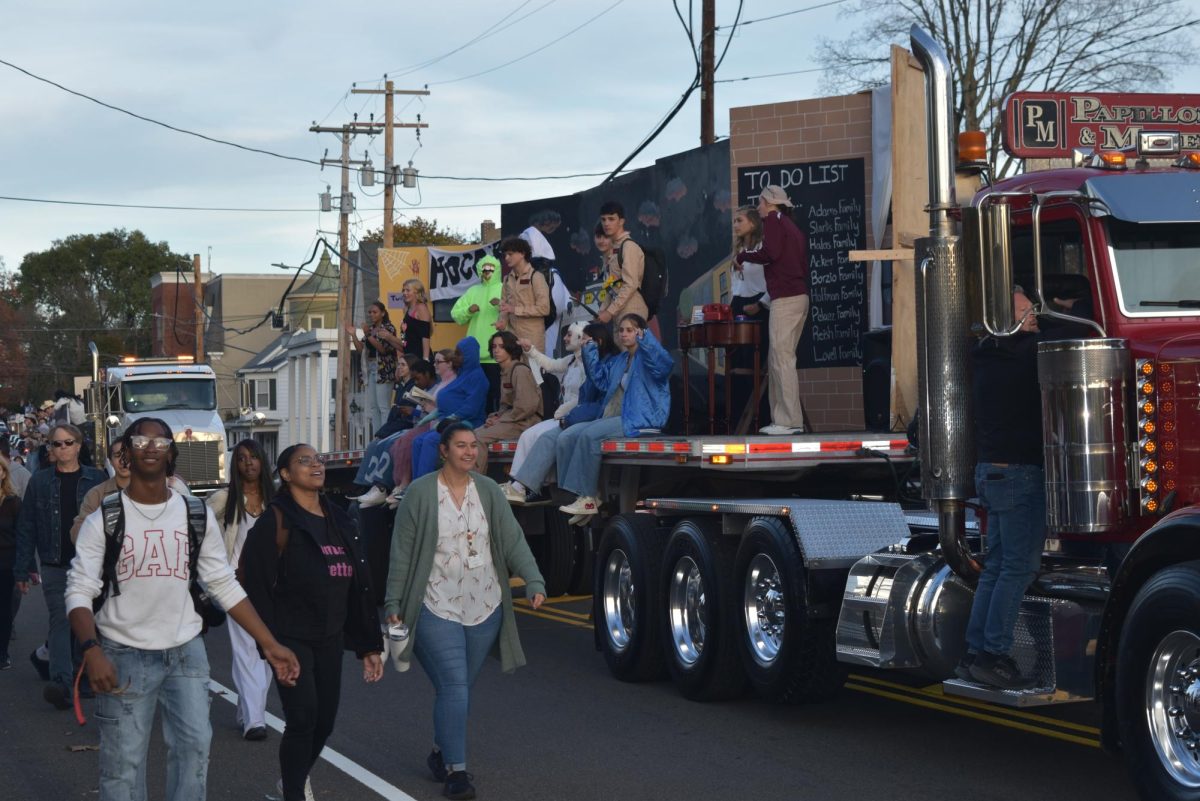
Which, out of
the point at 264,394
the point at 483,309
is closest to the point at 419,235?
the point at 264,394

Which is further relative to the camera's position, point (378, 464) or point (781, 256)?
point (378, 464)

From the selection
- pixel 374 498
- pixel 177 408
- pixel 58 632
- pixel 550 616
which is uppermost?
pixel 177 408

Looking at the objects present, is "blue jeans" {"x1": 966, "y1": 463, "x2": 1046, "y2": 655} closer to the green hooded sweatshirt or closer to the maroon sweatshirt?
the maroon sweatshirt

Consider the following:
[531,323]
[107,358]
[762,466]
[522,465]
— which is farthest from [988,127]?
[107,358]

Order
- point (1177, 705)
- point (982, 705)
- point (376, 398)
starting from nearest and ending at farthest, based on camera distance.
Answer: point (1177, 705) → point (982, 705) → point (376, 398)

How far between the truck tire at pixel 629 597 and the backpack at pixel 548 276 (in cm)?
489

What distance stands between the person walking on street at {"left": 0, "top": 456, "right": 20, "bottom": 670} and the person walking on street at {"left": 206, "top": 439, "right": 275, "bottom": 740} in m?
3.31

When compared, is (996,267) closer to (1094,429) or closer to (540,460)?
(1094,429)

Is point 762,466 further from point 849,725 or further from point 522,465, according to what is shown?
point 522,465

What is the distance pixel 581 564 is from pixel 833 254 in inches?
166

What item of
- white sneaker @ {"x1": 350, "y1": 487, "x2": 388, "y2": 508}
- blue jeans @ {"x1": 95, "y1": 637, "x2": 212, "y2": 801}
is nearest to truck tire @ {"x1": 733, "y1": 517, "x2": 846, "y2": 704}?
blue jeans @ {"x1": 95, "y1": 637, "x2": 212, "y2": 801}

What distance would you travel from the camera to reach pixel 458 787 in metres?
7.86

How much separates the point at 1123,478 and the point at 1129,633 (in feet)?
2.46

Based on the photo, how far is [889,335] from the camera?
13.0 meters
